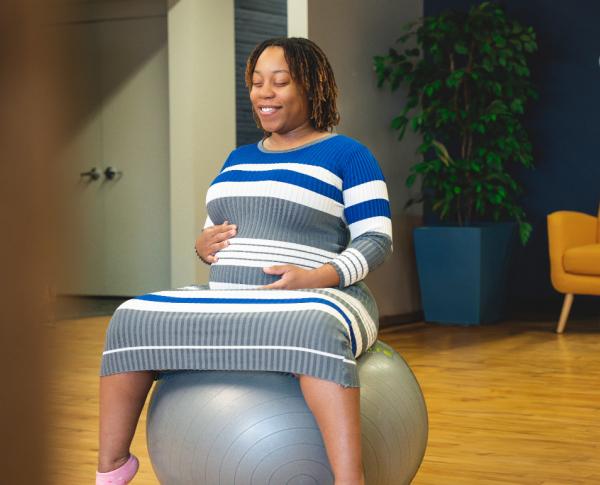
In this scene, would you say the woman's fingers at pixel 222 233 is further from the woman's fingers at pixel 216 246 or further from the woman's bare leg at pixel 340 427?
the woman's bare leg at pixel 340 427

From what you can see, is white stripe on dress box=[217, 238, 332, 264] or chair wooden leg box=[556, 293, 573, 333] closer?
white stripe on dress box=[217, 238, 332, 264]

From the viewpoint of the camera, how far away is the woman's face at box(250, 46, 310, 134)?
184 centimetres

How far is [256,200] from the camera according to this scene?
1792mm

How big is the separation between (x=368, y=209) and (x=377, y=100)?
3.56m

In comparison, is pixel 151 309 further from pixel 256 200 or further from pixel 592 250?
pixel 592 250

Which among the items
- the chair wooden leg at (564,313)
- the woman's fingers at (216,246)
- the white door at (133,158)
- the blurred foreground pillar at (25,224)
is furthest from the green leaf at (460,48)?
the blurred foreground pillar at (25,224)

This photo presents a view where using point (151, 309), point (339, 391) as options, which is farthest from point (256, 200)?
point (339, 391)

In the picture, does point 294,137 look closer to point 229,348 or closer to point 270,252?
point 270,252

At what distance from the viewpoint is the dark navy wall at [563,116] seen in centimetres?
550

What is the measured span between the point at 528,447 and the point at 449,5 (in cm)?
382

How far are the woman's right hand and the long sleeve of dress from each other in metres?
0.21

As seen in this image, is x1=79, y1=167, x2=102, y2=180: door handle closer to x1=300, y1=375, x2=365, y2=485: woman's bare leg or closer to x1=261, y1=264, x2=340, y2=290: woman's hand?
x1=261, y1=264, x2=340, y2=290: woman's hand

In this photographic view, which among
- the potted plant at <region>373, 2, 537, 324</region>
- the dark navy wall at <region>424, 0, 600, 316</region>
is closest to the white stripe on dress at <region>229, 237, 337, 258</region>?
the potted plant at <region>373, 2, 537, 324</region>

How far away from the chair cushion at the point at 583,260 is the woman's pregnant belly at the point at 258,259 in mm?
3207
